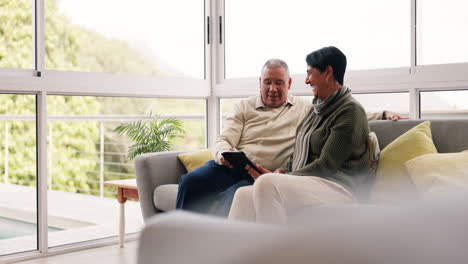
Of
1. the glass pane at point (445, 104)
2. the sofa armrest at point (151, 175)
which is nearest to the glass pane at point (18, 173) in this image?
the sofa armrest at point (151, 175)

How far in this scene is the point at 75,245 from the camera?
13.1 ft

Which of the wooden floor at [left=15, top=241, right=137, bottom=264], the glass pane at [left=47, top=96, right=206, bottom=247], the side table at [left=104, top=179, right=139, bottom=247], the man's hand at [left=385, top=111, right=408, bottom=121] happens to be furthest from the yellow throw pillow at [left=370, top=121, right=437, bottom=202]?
the glass pane at [left=47, top=96, right=206, bottom=247]

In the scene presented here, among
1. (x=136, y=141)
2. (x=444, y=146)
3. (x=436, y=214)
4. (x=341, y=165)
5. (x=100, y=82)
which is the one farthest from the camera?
(x=136, y=141)

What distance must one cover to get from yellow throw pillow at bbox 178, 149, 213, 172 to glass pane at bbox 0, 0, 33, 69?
50.4 inches

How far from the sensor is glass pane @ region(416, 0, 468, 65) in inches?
138

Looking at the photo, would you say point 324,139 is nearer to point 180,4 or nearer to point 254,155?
point 254,155

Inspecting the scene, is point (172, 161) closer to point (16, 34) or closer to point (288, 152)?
point (288, 152)

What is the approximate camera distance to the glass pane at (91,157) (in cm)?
415

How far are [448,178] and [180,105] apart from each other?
2865 millimetres

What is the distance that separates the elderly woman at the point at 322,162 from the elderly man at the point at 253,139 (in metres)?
0.22

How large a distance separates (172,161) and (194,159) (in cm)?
16

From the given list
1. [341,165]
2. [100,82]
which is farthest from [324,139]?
[100,82]

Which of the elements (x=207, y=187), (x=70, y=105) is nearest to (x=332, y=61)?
(x=207, y=187)

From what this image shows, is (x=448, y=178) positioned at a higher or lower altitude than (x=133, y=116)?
lower
